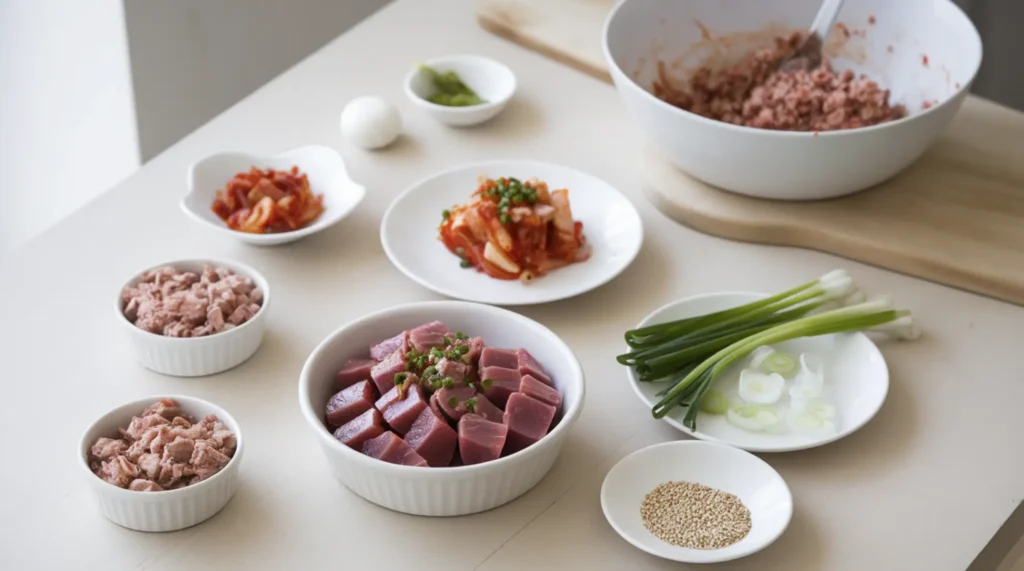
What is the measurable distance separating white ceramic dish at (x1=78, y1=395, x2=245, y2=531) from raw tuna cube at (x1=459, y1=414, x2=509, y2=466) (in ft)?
0.95

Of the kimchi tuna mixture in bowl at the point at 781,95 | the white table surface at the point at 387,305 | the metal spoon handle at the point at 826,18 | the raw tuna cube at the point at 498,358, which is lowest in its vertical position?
the white table surface at the point at 387,305

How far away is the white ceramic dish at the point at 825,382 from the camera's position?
1582 millimetres

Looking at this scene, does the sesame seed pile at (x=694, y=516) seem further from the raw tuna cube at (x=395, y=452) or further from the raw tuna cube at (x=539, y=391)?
the raw tuna cube at (x=395, y=452)

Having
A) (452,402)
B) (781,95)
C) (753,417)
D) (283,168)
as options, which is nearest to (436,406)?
(452,402)

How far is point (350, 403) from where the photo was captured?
Result: 1.52 m

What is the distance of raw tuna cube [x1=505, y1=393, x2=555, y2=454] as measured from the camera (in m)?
1.47

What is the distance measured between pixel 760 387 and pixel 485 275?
20.1 inches

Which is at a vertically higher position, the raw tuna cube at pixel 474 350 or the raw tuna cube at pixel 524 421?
the raw tuna cube at pixel 474 350

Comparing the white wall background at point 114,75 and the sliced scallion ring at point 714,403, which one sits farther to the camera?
the white wall background at point 114,75

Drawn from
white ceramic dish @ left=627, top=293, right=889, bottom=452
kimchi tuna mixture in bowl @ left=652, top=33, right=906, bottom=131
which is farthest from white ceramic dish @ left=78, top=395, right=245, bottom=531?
kimchi tuna mixture in bowl @ left=652, top=33, right=906, bottom=131

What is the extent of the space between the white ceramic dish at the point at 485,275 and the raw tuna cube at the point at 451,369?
316mm

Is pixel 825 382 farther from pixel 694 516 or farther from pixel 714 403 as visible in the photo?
pixel 694 516

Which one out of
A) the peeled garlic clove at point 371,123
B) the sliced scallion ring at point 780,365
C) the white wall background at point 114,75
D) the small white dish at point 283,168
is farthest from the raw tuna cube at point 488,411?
the white wall background at point 114,75

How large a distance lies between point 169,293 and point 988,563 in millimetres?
1237
